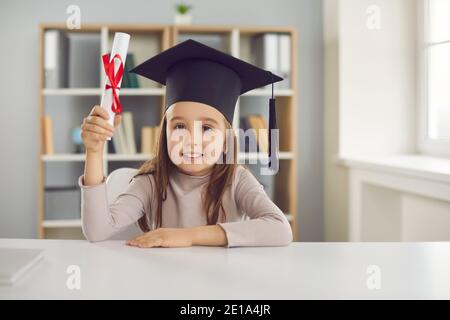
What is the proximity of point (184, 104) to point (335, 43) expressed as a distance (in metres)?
2.34

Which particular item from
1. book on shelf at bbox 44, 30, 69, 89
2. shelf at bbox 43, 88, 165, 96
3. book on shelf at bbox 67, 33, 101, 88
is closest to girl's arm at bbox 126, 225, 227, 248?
shelf at bbox 43, 88, 165, 96

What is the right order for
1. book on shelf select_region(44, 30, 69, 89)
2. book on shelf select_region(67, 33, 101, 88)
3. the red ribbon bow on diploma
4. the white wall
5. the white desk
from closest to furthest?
the white desk, the red ribbon bow on diploma, book on shelf select_region(44, 30, 69, 89), the white wall, book on shelf select_region(67, 33, 101, 88)

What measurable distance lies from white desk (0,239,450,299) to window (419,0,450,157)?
6.52 ft

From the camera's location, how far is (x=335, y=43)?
3467 millimetres

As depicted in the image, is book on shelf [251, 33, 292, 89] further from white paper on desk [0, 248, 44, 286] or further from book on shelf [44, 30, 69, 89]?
white paper on desk [0, 248, 44, 286]

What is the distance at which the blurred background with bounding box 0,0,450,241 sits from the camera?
10.5 feet

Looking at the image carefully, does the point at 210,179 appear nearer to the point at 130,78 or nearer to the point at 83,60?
the point at 130,78

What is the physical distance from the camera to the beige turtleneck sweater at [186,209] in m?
1.19

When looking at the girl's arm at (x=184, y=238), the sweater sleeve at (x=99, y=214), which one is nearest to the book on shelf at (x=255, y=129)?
the sweater sleeve at (x=99, y=214)

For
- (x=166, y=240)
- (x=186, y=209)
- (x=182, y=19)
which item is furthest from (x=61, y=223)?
(x=166, y=240)

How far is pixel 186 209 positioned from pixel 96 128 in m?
0.42

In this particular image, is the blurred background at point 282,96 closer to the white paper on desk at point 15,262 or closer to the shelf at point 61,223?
the shelf at point 61,223

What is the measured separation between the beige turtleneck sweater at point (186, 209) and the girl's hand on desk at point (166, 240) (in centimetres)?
8
